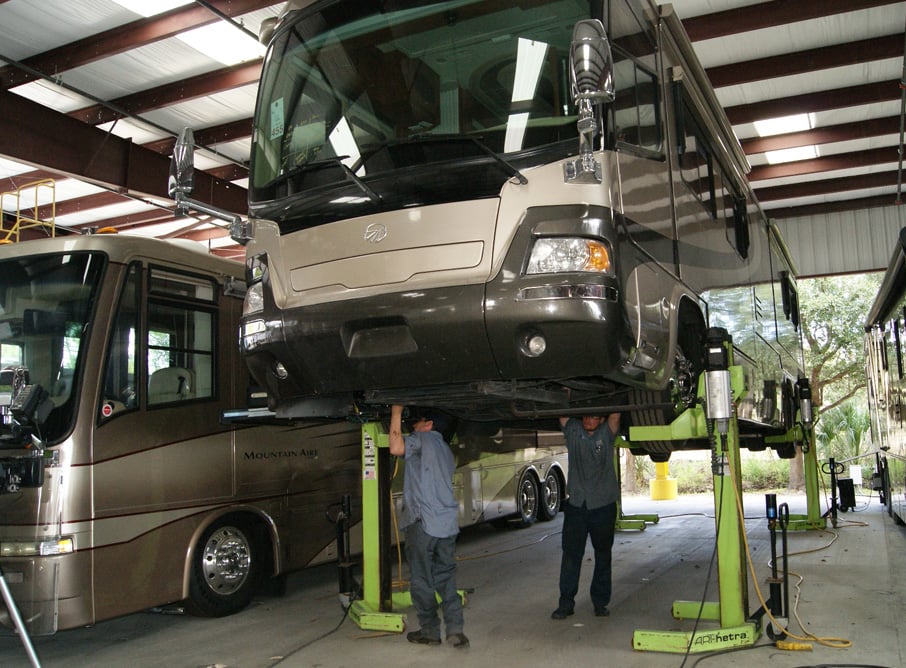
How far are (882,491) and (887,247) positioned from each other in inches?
212

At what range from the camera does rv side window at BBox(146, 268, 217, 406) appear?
6.55 meters

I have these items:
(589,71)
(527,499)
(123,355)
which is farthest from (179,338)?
(527,499)

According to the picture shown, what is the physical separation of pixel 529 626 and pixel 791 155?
11605 millimetres

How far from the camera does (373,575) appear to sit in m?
6.54

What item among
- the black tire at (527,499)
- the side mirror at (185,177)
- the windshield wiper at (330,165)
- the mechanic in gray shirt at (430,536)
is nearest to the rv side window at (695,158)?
the windshield wiper at (330,165)

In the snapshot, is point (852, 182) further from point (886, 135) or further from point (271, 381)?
point (271, 381)

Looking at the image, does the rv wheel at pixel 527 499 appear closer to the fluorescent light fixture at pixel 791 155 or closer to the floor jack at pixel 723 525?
the floor jack at pixel 723 525

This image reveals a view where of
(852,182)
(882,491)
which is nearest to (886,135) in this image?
(852,182)

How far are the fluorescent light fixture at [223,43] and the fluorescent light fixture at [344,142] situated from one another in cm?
521

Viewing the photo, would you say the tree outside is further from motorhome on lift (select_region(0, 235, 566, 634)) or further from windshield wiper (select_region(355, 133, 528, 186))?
windshield wiper (select_region(355, 133, 528, 186))

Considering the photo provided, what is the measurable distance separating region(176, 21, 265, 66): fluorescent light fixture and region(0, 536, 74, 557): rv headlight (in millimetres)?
6042

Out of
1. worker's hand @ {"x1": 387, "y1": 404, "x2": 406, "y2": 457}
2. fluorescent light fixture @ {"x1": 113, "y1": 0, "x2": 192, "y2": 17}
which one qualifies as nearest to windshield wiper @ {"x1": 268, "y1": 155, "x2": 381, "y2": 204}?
worker's hand @ {"x1": 387, "y1": 404, "x2": 406, "y2": 457}

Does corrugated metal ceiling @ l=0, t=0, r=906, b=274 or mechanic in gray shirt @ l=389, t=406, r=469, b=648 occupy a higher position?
corrugated metal ceiling @ l=0, t=0, r=906, b=274

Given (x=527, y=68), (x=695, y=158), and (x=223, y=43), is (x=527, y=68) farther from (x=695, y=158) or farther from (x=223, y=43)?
(x=223, y=43)
